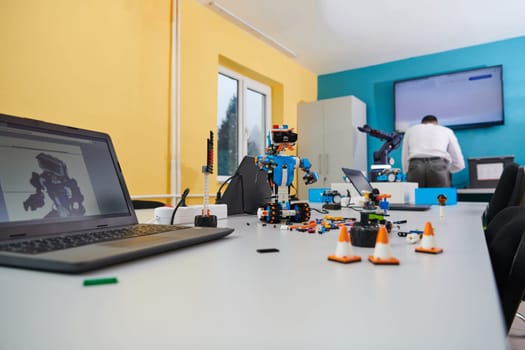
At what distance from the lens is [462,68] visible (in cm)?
416

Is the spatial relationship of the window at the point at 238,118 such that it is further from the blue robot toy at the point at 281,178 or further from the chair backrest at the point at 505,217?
the chair backrest at the point at 505,217

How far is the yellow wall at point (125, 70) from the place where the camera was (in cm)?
201

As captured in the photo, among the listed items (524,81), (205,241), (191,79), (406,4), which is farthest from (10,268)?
(524,81)

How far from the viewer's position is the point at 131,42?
8.52ft

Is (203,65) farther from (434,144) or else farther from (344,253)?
(344,253)

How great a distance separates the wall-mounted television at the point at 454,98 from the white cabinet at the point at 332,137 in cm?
53

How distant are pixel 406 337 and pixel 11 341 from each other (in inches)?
11.5

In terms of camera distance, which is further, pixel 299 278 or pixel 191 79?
pixel 191 79

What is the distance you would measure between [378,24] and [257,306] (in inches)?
151

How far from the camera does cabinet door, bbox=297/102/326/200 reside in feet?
14.7

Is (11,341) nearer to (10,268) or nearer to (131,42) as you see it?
(10,268)

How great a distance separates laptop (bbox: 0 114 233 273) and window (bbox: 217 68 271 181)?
275 centimetres

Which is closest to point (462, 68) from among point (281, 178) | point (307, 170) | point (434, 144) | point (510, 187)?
point (434, 144)

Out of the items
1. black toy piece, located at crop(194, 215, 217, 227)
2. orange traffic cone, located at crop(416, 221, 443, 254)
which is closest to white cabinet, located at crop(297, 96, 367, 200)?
black toy piece, located at crop(194, 215, 217, 227)
